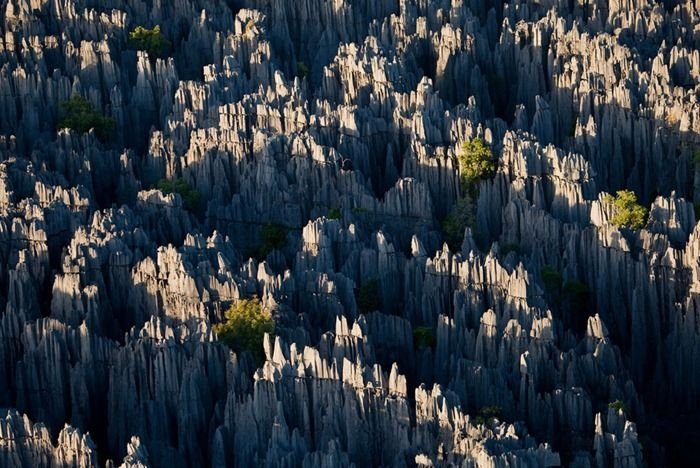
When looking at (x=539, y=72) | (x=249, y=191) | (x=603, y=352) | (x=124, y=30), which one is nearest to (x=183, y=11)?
(x=124, y=30)

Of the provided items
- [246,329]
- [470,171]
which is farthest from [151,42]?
[246,329]

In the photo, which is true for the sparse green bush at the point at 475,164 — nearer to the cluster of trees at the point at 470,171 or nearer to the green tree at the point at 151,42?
the cluster of trees at the point at 470,171

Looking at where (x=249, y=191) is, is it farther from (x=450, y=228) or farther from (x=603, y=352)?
(x=603, y=352)

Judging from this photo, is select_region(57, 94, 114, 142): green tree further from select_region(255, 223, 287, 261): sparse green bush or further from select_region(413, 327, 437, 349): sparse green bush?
select_region(413, 327, 437, 349): sparse green bush

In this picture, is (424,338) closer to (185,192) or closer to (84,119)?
(185,192)

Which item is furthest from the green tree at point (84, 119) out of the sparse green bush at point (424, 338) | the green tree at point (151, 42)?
the sparse green bush at point (424, 338)
